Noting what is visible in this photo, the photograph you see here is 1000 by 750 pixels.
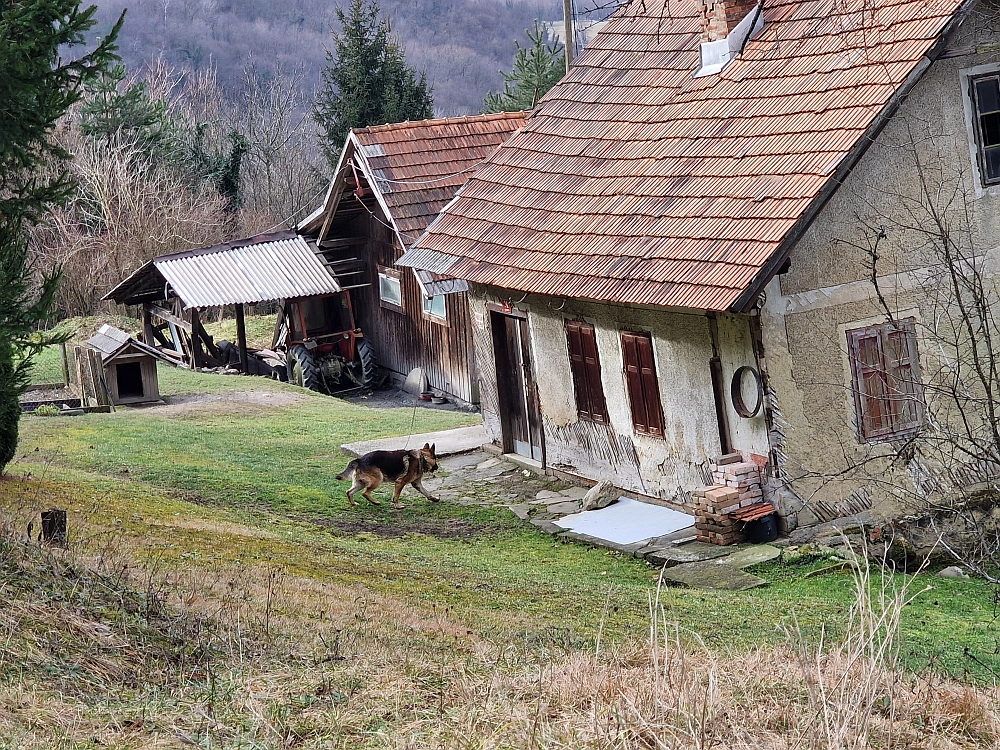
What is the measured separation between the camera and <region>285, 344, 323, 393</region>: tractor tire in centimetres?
2533

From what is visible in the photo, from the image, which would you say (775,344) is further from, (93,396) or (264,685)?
(93,396)

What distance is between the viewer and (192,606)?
25.5ft

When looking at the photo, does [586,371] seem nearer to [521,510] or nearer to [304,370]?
[521,510]

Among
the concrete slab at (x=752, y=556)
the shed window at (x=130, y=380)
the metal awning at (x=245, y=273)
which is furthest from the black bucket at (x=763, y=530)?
the metal awning at (x=245, y=273)

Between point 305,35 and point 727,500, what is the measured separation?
87294 mm

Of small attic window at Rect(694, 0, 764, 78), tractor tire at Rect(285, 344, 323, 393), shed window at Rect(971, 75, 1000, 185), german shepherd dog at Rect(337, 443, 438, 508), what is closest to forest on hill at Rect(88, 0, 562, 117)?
tractor tire at Rect(285, 344, 323, 393)

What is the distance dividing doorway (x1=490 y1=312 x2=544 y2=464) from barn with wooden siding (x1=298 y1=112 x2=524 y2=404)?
21.0 ft

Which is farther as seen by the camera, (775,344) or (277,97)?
(277,97)

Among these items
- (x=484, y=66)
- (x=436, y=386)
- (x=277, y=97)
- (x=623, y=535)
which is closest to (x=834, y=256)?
(x=623, y=535)

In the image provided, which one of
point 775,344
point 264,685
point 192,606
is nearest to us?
point 264,685

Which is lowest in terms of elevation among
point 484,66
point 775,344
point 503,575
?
point 503,575

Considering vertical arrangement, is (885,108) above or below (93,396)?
above

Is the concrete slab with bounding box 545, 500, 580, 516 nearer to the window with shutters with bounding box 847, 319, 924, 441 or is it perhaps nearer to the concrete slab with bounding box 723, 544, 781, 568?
the concrete slab with bounding box 723, 544, 781, 568

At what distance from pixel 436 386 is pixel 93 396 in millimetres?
6956
